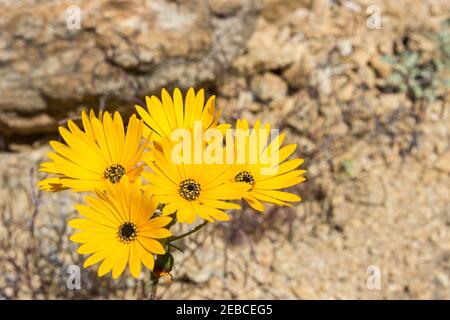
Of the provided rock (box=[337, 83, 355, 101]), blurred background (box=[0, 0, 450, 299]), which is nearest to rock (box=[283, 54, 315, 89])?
blurred background (box=[0, 0, 450, 299])

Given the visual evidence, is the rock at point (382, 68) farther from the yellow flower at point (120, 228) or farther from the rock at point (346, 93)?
the yellow flower at point (120, 228)

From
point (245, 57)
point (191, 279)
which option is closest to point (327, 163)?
point (245, 57)

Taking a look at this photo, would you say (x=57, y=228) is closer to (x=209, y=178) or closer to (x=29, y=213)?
(x=29, y=213)

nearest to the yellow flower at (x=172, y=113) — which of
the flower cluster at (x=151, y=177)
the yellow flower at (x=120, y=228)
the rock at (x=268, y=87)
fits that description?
the flower cluster at (x=151, y=177)

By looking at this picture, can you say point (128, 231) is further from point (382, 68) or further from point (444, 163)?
point (382, 68)

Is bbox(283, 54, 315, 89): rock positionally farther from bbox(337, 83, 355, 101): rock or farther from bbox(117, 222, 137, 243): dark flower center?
bbox(117, 222, 137, 243): dark flower center

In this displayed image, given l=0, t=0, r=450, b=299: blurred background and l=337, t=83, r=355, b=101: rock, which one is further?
l=337, t=83, r=355, b=101: rock

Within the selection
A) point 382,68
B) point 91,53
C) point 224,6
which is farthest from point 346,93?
point 91,53
